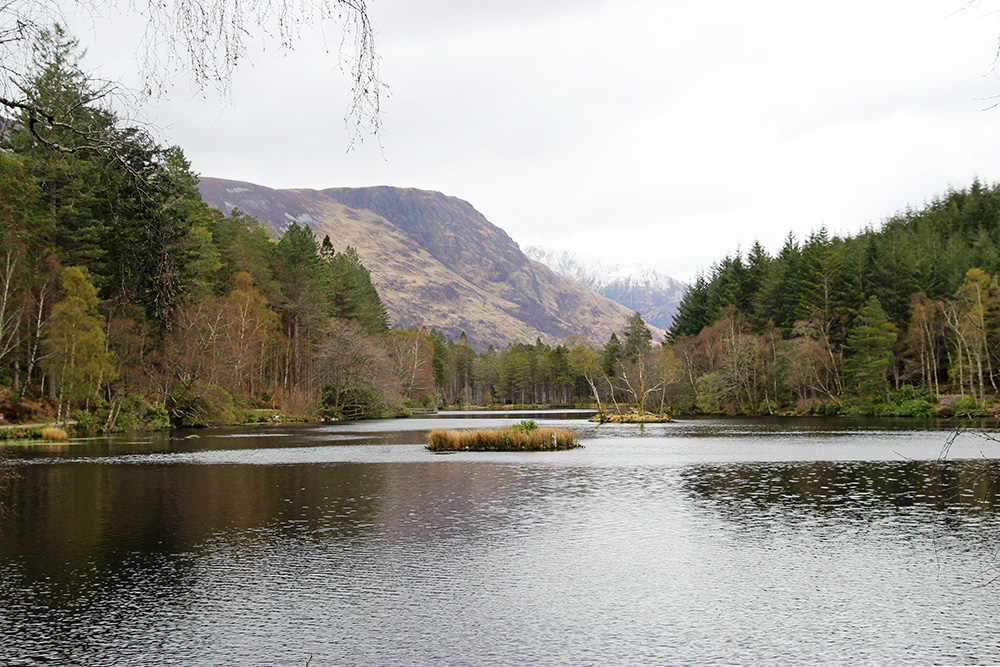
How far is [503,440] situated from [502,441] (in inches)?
5.6

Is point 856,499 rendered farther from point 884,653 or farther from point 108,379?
point 108,379

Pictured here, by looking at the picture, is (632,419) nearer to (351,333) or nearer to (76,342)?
(351,333)

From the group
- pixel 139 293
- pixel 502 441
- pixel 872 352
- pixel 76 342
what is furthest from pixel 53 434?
pixel 872 352

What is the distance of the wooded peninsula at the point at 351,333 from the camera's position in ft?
180

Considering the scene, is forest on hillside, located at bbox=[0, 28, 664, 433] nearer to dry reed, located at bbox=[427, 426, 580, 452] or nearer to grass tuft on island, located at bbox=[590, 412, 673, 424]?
dry reed, located at bbox=[427, 426, 580, 452]

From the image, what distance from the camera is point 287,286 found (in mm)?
96000

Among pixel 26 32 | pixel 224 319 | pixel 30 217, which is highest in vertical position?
pixel 30 217

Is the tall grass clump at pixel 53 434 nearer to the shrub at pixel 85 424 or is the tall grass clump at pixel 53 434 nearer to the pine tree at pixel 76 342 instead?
the pine tree at pixel 76 342

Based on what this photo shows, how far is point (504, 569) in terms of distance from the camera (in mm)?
15016

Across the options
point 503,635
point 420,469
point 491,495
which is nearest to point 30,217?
point 420,469

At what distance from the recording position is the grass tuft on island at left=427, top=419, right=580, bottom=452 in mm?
46594

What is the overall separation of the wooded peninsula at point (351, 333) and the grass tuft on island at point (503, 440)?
68.5 ft

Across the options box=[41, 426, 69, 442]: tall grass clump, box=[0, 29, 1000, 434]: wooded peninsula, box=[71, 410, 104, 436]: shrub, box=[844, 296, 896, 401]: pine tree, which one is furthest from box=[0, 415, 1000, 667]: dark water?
box=[844, 296, 896, 401]: pine tree

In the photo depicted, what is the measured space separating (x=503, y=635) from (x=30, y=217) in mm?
56877
